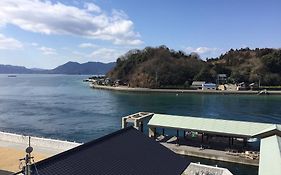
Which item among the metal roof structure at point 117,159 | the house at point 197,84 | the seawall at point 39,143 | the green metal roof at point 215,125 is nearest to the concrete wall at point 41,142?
the seawall at point 39,143

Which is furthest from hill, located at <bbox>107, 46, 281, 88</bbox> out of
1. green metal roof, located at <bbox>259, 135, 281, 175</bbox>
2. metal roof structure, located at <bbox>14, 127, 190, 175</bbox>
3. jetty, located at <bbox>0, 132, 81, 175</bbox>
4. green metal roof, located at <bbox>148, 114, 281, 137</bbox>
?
metal roof structure, located at <bbox>14, 127, 190, 175</bbox>

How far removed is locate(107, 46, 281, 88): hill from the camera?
3501 inches

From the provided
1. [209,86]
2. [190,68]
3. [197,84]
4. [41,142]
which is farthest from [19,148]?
[190,68]

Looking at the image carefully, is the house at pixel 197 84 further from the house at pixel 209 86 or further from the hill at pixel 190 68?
the house at pixel 209 86

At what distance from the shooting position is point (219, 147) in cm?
2539

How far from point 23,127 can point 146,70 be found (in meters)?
60.4

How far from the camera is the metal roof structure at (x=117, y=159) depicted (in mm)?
9663

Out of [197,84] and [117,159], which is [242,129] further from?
[197,84]

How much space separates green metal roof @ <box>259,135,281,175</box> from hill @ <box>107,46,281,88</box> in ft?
234

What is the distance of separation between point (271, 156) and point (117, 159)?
27.0ft

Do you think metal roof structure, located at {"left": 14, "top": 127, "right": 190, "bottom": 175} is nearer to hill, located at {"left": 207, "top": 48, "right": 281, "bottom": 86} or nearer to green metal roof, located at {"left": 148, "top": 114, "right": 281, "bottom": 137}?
green metal roof, located at {"left": 148, "top": 114, "right": 281, "bottom": 137}

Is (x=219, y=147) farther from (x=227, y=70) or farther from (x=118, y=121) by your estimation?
(x=227, y=70)

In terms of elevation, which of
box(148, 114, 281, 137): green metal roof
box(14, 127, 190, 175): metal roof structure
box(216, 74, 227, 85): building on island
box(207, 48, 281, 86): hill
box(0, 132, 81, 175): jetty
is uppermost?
box(207, 48, 281, 86): hill

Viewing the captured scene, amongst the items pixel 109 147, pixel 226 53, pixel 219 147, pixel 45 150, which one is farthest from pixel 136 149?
pixel 226 53
